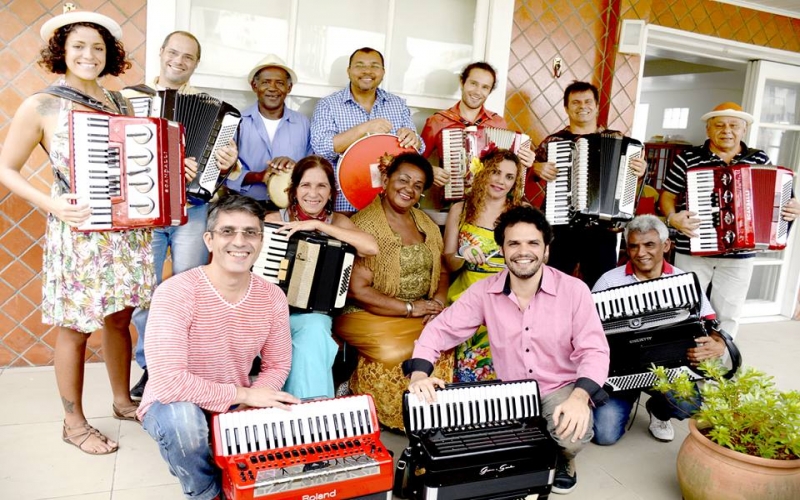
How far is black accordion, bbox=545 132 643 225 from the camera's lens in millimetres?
3408

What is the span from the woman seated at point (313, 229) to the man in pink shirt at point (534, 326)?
0.46 metres

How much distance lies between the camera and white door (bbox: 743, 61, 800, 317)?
17.5 feet

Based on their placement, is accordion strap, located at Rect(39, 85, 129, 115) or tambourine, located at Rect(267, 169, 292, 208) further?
tambourine, located at Rect(267, 169, 292, 208)

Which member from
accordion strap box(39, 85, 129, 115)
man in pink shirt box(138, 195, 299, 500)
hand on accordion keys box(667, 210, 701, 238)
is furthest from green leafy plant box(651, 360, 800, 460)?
accordion strap box(39, 85, 129, 115)

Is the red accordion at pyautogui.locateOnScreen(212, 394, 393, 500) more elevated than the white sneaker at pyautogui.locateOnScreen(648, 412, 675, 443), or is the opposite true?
the red accordion at pyautogui.locateOnScreen(212, 394, 393, 500)

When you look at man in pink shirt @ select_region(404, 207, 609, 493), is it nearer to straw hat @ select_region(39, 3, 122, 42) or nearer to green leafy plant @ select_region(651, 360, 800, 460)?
green leafy plant @ select_region(651, 360, 800, 460)

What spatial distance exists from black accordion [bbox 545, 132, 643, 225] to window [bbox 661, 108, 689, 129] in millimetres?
7496

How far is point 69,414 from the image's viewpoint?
258 centimetres

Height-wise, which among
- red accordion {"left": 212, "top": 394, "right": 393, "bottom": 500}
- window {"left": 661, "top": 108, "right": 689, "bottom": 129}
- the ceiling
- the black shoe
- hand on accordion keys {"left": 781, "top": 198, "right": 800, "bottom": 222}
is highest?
the ceiling

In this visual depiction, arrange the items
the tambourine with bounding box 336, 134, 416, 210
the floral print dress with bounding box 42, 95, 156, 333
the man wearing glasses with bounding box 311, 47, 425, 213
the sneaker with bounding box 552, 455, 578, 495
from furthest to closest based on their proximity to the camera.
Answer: the man wearing glasses with bounding box 311, 47, 425, 213 < the tambourine with bounding box 336, 134, 416, 210 < the sneaker with bounding box 552, 455, 578, 495 < the floral print dress with bounding box 42, 95, 156, 333

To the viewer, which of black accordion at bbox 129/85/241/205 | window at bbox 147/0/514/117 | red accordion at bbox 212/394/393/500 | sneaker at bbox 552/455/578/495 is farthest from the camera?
window at bbox 147/0/514/117

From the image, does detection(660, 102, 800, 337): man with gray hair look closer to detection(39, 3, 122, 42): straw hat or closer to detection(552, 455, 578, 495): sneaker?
detection(552, 455, 578, 495): sneaker

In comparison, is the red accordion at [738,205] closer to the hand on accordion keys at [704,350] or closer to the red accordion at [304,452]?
the hand on accordion keys at [704,350]

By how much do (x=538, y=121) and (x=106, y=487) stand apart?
3515mm
